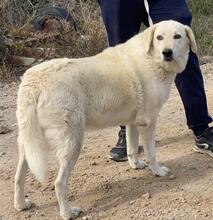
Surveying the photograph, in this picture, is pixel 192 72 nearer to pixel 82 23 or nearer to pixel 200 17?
pixel 82 23

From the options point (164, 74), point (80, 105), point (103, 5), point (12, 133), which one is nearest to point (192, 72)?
point (164, 74)

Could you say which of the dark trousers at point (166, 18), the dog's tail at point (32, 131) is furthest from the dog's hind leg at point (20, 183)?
the dark trousers at point (166, 18)

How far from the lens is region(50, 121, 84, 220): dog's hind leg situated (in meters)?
3.46

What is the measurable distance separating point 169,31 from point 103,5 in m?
0.71

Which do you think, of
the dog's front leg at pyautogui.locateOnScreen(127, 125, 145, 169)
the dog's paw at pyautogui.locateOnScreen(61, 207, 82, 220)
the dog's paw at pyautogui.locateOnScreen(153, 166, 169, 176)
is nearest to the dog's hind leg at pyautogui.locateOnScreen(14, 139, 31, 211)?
the dog's paw at pyautogui.locateOnScreen(61, 207, 82, 220)

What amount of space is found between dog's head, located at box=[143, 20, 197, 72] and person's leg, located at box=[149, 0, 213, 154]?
1.06ft

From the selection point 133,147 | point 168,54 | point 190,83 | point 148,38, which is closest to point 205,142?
point 190,83

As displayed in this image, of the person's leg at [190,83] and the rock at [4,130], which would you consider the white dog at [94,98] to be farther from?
the rock at [4,130]

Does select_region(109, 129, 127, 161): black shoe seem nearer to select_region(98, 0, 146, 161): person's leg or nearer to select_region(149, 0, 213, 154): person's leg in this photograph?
select_region(98, 0, 146, 161): person's leg

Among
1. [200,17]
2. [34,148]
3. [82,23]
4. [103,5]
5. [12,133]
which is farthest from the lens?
[200,17]

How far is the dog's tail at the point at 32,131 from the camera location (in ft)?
11.1

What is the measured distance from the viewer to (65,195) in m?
3.54

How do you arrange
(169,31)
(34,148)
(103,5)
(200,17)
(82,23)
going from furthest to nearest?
(200,17), (82,23), (103,5), (169,31), (34,148)

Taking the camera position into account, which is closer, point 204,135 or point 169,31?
point 169,31
